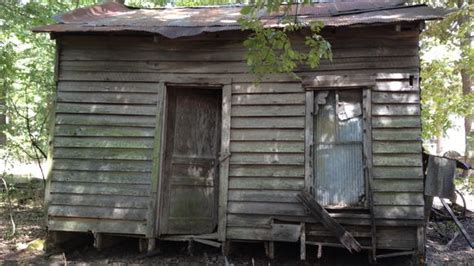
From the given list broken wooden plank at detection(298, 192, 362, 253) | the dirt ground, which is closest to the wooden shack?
broken wooden plank at detection(298, 192, 362, 253)

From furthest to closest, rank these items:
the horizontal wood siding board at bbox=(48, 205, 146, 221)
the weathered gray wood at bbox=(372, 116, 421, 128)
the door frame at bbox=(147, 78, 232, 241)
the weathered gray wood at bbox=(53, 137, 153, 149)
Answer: the weathered gray wood at bbox=(53, 137, 153, 149) < the horizontal wood siding board at bbox=(48, 205, 146, 221) < the door frame at bbox=(147, 78, 232, 241) < the weathered gray wood at bbox=(372, 116, 421, 128)

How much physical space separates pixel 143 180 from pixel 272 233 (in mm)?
2053

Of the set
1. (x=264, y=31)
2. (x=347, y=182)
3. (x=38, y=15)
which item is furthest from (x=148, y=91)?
(x=38, y=15)

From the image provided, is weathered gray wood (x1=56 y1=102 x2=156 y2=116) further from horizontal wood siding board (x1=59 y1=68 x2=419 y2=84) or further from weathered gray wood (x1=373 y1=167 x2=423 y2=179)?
weathered gray wood (x1=373 y1=167 x2=423 y2=179)

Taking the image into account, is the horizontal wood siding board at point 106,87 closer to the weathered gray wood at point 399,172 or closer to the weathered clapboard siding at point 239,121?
the weathered clapboard siding at point 239,121

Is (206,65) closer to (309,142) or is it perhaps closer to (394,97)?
(309,142)

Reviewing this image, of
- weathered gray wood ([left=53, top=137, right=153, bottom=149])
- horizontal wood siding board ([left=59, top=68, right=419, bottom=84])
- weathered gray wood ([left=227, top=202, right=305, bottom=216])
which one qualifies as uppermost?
horizontal wood siding board ([left=59, top=68, right=419, bottom=84])

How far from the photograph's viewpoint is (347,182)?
5.73m

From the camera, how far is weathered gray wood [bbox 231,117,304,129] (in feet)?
19.3

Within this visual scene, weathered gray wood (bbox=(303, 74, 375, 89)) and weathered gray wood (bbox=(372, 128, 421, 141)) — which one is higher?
weathered gray wood (bbox=(303, 74, 375, 89))

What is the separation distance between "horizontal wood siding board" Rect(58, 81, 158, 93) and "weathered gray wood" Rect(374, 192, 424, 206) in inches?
141

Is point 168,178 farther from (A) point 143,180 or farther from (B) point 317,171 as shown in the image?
(B) point 317,171

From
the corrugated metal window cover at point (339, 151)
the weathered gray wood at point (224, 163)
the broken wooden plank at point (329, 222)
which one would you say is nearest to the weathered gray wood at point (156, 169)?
the weathered gray wood at point (224, 163)

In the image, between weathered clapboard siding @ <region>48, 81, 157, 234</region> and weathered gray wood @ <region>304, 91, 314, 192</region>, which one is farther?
weathered clapboard siding @ <region>48, 81, 157, 234</region>
